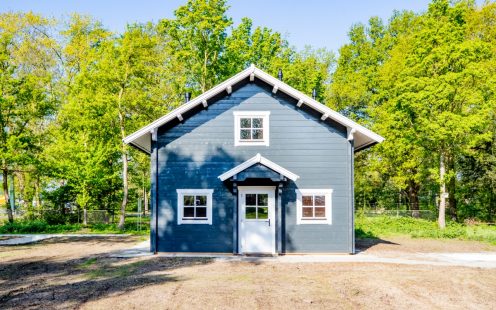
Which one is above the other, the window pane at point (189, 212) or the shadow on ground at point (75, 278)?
the window pane at point (189, 212)

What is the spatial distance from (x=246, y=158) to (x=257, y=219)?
2357 mm

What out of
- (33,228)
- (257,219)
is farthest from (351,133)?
(33,228)

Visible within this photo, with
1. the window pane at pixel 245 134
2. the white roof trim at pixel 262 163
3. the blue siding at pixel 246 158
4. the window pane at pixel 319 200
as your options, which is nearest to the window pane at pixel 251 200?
the blue siding at pixel 246 158

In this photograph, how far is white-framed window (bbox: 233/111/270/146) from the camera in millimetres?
16469

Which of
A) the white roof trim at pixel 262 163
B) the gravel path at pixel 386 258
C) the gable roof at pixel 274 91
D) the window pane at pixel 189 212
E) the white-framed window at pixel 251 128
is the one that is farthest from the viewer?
the white-framed window at pixel 251 128

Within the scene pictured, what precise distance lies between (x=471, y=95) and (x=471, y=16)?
10282 mm

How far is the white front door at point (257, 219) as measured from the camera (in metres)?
16.1

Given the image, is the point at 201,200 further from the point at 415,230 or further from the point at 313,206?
the point at 415,230

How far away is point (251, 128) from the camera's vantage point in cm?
1652

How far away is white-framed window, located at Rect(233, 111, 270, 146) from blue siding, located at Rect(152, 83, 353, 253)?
17 cm

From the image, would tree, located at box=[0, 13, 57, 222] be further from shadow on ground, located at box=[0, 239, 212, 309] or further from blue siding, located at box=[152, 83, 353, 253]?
blue siding, located at box=[152, 83, 353, 253]

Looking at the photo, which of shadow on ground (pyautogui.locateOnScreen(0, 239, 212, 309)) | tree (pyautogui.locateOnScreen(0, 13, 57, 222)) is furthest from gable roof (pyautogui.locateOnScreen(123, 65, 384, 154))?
tree (pyautogui.locateOnScreen(0, 13, 57, 222))

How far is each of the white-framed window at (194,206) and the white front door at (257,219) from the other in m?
1.23

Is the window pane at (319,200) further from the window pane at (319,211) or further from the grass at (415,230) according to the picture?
the grass at (415,230)
